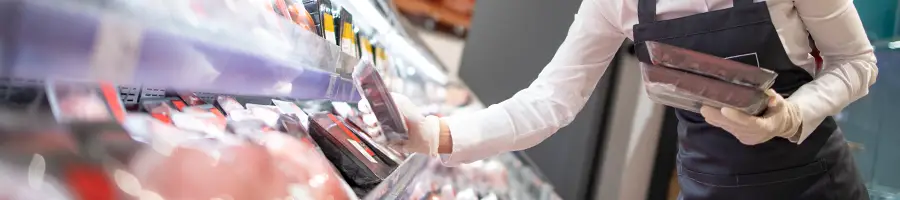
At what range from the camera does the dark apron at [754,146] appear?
1.23 m

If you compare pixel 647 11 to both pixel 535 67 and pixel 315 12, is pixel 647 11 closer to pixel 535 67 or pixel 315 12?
pixel 315 12

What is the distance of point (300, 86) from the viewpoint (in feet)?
3.05

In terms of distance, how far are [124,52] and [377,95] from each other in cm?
43

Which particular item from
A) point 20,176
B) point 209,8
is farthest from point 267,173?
point 20,176

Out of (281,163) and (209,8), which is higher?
(209,8)

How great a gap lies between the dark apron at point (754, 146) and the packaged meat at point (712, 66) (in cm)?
29

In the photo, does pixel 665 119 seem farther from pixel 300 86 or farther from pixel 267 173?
pixel 267 173

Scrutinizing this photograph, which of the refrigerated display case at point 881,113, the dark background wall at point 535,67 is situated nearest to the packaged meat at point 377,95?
the dark background wall at point 535,67

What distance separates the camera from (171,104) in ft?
2.61

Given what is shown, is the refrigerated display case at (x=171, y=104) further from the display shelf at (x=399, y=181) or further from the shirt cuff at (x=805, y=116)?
the shirt cuff at (x=805, y=116)

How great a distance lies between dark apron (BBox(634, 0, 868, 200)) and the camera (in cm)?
123

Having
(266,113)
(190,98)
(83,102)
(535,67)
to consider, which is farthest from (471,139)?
(535,67)

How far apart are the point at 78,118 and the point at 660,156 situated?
2.55 metres

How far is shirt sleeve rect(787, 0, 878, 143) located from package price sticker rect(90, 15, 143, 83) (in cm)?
101
